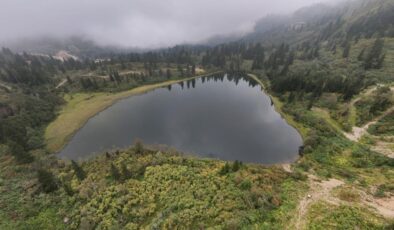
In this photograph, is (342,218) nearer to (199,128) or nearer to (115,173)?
(115,173)

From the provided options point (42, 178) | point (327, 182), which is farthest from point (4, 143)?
point (327, 182)

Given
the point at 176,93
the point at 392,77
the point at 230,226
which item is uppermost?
the point at 392,77

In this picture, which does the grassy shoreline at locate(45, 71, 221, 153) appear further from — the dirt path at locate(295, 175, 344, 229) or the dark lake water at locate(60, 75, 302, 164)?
the dirt path at locate(295, 175, 344, 229)

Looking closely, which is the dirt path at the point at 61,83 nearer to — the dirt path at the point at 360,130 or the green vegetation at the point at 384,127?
the dirt path at the point at 360,130

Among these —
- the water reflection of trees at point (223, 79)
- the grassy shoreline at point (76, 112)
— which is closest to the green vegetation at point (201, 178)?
the grassy shoreline at point (76, 112)

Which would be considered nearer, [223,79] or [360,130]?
[360,130]

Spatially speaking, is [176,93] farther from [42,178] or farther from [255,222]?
[255,222]

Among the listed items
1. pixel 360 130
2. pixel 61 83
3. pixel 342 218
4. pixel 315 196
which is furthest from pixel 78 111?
pixel 360 130
